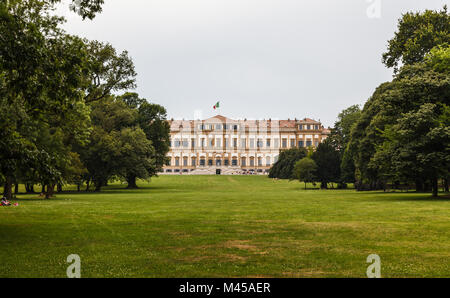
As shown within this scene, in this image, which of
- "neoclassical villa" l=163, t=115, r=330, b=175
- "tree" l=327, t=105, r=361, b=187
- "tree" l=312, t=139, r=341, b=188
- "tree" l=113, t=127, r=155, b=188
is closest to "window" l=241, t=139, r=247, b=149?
"neoclassical villa" l=163, t=115, r=330, b=175

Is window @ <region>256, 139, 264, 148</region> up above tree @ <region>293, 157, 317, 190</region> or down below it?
above

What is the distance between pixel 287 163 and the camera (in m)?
85.1

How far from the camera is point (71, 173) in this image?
→ 35.1 m

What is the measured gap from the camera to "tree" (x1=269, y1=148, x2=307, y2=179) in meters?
79.2

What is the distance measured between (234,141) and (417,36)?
329 ft

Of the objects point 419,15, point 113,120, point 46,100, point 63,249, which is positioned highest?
point 419,15

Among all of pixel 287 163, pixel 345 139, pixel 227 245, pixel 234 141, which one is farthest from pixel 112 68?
pixel 234 141

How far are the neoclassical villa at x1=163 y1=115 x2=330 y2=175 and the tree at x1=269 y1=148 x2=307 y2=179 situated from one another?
1881 inches

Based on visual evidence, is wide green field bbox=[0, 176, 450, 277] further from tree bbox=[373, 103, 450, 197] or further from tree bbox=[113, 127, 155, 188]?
tree bbox=[113, 127, 155, 188]

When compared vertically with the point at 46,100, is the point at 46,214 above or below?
below

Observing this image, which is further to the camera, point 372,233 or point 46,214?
point 46,214
